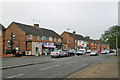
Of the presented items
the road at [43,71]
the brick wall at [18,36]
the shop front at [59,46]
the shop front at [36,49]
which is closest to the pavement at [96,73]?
the road at [43,71]

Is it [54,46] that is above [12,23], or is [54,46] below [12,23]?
below

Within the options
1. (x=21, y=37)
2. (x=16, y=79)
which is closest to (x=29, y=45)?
(x=21, y=37)

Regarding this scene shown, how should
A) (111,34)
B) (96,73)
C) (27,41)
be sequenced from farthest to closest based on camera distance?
(27,41)
(111,34)
(96,73)

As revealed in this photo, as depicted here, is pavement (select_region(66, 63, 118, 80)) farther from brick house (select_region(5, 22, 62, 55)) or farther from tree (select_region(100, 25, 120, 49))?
brick house (select_region(5, 22, 62, 55))

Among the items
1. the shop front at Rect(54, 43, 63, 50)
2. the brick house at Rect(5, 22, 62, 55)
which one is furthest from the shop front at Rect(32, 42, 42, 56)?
the shop front at Rect(54, 43, 63, 50)

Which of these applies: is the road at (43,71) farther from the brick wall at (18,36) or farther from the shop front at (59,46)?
the shop front at (59,46)

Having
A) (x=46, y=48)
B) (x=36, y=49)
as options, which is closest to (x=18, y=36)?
(x=36, y=49)

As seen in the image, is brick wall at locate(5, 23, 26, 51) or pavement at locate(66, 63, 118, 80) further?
brick wall at locate(5, 23, 26, 51)

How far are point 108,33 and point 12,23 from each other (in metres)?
26.0

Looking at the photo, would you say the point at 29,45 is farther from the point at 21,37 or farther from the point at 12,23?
the point at 12,23

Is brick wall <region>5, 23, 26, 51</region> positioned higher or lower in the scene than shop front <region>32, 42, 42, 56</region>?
higher

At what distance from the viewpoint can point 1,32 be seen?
36.7m

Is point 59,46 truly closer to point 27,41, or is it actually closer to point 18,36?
point 27,41

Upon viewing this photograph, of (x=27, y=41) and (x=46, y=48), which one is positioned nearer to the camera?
(x=27, y=41)
